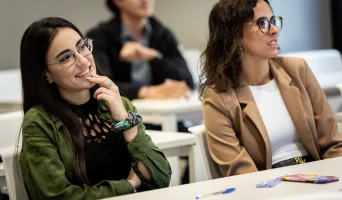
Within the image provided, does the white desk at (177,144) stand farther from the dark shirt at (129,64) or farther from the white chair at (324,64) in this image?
the white chair at (324,64)

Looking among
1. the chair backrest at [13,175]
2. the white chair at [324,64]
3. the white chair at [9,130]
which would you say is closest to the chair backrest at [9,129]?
the white chair at [9,130]

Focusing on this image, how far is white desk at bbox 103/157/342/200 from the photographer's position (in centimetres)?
190

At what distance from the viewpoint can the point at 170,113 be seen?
12.7ft

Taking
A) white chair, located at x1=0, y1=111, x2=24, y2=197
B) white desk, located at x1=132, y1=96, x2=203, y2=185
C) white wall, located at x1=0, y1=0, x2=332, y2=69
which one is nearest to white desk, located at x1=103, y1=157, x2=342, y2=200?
white chair, located at x1=0, y1=111, x2=24, y2=197

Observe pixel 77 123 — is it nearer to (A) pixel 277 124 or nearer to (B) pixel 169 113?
(A) pixel 277 124

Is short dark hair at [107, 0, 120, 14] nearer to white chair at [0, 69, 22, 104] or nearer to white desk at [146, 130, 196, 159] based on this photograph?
white chair at [0, 69, 22, 104]

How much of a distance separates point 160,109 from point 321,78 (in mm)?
1491

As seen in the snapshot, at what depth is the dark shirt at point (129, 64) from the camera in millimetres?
4520

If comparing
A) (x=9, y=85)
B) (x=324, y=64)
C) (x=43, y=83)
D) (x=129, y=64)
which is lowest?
(x=324, y=64)

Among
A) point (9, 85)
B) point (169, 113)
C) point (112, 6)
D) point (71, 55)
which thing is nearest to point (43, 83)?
point (71, 55)

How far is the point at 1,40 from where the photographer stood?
5.76 m

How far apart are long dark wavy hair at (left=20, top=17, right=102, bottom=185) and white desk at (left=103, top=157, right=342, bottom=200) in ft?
1.28

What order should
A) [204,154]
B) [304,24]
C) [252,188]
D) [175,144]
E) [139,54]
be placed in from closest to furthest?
[252,188] < [204,154] < [175,144] < [139,54] < [304,24]

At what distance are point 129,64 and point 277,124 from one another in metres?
2.09
